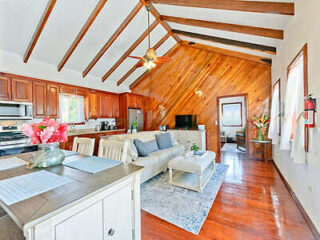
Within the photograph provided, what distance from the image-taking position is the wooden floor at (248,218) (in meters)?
1.62

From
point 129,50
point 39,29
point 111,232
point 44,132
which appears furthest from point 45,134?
point 129,50

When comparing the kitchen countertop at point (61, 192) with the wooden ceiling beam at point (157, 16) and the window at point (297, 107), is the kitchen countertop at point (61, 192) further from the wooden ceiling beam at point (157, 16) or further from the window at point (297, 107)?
the wooden ceiling beam at point (157, 16)

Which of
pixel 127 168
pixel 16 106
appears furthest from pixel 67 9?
pixel 127 168

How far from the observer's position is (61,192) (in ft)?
2.86

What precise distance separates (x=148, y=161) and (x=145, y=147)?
399 millimetres

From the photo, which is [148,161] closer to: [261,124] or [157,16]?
[261,124]

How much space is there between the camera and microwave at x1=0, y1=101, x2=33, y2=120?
3103 millimetres

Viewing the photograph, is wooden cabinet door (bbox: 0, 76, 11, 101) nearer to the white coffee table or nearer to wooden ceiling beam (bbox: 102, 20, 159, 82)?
wooden ceiling beam (bbox: 102, 20, 159, 82)

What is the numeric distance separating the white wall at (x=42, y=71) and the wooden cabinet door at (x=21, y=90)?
0.91ft

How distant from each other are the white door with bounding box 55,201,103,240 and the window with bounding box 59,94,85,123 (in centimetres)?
416

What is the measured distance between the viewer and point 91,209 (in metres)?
0.89

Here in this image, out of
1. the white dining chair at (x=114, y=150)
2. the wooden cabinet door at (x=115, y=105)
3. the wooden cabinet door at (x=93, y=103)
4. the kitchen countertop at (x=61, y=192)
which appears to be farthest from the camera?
the wooden cabinet door at (x=115, y=105)

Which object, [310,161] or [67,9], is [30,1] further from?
[310,161]

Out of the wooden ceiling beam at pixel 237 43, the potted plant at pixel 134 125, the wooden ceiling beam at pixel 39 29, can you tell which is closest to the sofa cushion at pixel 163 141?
the potted plant at pixel 134 125
